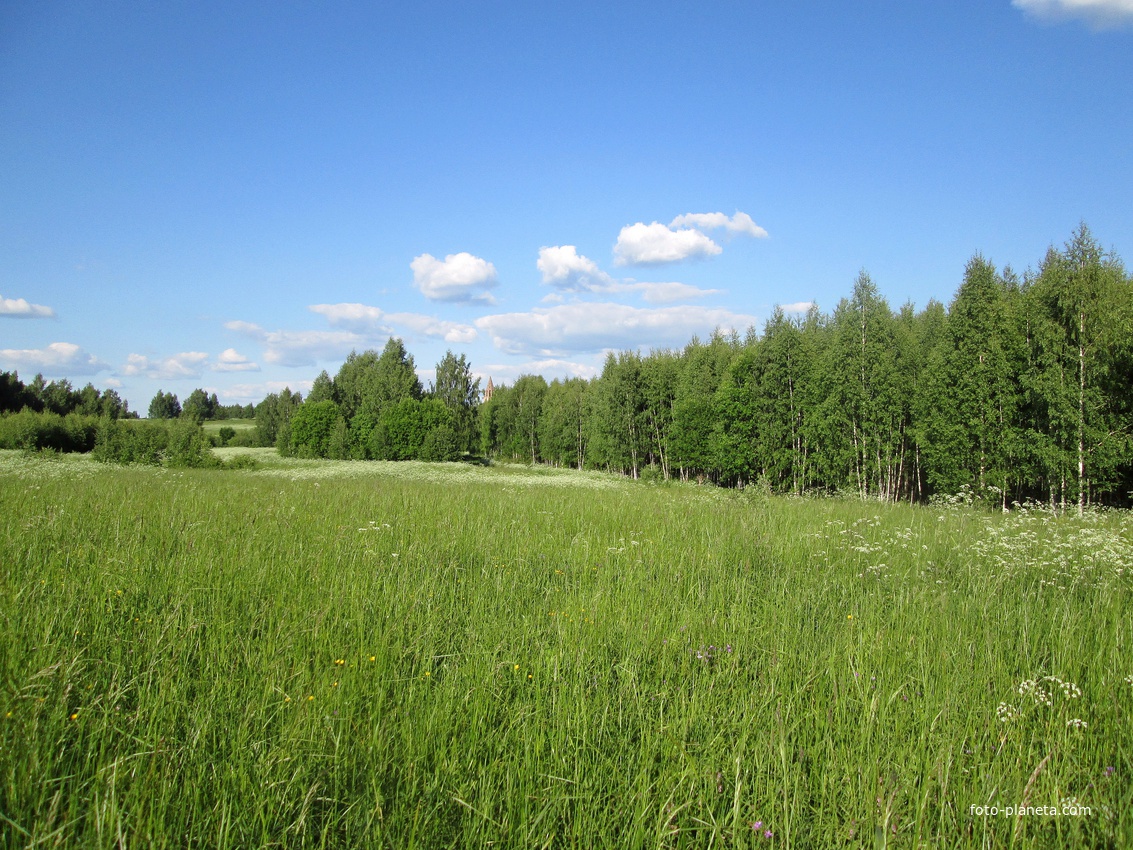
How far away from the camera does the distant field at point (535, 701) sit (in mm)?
2051

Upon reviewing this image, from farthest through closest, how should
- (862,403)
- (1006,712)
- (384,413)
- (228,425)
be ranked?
(228,425), (384,413), (862,403), (1006,712)

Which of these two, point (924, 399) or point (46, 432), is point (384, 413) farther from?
point (924, 399)

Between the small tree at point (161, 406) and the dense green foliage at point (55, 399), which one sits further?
the small tree at point (161, 406)

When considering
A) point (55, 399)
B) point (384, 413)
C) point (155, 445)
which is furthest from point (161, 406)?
point (155, 445)

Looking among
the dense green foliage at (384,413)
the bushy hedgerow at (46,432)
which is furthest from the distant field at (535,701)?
the dense green foliage at (384,413)

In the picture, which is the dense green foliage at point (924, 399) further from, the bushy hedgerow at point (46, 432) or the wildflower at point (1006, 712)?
the bushy hedgerow at point (46, 432)

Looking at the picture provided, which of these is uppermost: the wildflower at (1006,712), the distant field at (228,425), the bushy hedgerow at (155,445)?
the distant field at (228,425)

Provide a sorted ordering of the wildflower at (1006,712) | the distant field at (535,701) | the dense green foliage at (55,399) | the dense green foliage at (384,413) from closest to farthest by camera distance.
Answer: the distant field at (535,701)
the wildflower at (1006,712)
the dense green foliage at (55,399)
the dense green foliage at (384,413)

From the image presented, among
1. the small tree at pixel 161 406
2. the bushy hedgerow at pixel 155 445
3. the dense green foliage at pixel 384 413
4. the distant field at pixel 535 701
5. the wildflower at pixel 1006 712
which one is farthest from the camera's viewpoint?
the small tree at pixel 161 406

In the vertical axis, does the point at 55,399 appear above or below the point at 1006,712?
above

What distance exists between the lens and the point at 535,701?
115 inches

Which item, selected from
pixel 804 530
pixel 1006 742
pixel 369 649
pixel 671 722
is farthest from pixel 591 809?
pixel 804 530

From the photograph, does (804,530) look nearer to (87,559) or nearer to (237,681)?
(237,681)

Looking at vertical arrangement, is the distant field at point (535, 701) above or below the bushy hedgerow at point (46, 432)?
below
